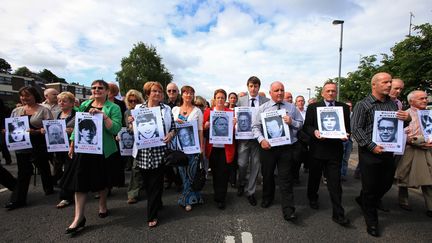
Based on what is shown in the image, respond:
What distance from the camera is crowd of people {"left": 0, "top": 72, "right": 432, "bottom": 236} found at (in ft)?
11.2

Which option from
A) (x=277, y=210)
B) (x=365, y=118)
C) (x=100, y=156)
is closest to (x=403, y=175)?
Answer: (x=365, y=118)

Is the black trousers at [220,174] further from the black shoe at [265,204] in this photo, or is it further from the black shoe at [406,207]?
the black shoe at [406,207]

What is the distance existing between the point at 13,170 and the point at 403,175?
9481 millimetres

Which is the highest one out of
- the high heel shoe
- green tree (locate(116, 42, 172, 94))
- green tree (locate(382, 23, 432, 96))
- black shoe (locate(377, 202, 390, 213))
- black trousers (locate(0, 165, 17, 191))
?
green tree (locate(116, 42, 172, 94))

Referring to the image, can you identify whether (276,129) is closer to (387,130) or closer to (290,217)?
(290,217)

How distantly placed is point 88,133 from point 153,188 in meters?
1.19

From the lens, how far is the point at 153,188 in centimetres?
361

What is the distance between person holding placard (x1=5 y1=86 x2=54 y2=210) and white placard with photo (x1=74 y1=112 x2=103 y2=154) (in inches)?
71.5

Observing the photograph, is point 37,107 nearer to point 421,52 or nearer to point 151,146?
point 151,146

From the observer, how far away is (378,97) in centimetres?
351

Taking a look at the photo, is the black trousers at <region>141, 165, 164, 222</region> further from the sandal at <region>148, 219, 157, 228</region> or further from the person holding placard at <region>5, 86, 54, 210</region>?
the person holding placard at <region>5, 86, 54, 210</region>

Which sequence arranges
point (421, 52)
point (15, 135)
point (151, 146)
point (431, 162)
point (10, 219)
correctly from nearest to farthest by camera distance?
Result: point (151, 146), point (10, 219), point (431, 162), point (15, 135), point (421, 52)

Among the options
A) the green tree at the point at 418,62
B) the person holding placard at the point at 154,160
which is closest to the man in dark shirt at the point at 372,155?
the person holding placard at the point at 154,160

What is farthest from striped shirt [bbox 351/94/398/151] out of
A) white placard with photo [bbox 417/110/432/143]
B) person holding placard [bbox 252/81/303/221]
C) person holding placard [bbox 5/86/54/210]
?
person holding placard [bbox 5/86/54/210]
